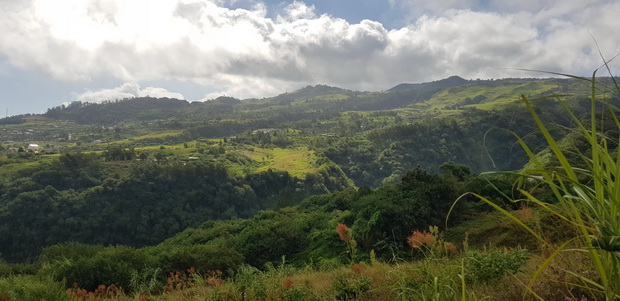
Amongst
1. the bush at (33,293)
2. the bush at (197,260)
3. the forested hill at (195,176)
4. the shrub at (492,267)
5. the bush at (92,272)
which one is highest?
the shrub at (492,267)

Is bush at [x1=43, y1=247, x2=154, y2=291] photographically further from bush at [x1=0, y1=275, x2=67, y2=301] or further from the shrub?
the shrub

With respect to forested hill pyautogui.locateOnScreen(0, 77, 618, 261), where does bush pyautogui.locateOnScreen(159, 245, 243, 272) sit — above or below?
above

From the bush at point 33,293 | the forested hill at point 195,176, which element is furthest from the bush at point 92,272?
the forested hill at point 195,176

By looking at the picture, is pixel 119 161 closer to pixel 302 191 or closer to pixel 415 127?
pixel 302 191

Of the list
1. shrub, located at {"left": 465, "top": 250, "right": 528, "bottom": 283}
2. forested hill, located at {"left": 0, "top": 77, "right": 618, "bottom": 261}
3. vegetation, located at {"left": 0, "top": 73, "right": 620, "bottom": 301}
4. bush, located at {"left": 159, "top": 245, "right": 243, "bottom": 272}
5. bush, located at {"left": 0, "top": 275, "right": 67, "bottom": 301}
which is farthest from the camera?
forested hill, located at {"left": 0, "top": 77, "right": 618, "bottom": 261}

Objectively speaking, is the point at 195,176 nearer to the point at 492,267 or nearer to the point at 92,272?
the point at 92,272

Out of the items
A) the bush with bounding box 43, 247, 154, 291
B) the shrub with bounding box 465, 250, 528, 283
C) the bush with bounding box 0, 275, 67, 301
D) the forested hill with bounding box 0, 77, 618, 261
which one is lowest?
the forested hill with bounding box 0, 77, 618, 261

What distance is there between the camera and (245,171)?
89312 mm

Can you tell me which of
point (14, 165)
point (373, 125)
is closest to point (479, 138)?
point (373, 125)

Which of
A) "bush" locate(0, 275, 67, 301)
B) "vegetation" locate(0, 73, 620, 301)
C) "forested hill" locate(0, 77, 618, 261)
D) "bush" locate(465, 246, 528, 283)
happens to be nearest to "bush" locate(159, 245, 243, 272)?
"vegetation" locate(0, 73, 620, 301)

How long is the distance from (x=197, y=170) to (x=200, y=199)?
358 inches

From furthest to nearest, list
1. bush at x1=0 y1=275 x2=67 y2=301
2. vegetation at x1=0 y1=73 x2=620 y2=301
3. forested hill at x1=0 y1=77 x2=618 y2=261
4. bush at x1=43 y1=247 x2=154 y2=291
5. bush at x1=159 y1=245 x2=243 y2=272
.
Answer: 1. forested hill at x1=0 y1=77 x2=618 y2=261
2. bush at x1=159 y1=245 x2=243 y2=272
3. bush at x1=43 y1=247 x2=154 y2=291
4. bush at x1=0 y1=275 x2=67 y2=301
5. vegetation at x1=0 y1=73 x2=620 y2=301

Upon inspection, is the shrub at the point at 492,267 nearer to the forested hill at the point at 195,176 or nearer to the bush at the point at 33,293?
the bush at the point at 33,293

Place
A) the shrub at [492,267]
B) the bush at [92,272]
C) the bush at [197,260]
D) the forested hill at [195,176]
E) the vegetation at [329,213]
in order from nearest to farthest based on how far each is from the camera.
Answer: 1. the vegetation at [329,213]
2. the shrub at [492,267]
3. the bush at [92,272]
4. the bush at [197,260]
5. the forested hill at [195,176]
